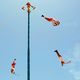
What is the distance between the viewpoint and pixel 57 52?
203 ft

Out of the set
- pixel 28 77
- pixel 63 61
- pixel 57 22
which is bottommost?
pixel 28 77

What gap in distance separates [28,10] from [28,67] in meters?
11.5

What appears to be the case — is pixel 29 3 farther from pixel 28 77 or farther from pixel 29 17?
pixel 28 77

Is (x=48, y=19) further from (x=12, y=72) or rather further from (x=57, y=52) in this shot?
(x=12, y=72)

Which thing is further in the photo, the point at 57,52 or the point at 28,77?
the point at 57,52

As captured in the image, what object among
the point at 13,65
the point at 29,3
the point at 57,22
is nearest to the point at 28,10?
the point at 29,3

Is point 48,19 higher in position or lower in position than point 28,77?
higher

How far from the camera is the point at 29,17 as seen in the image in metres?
62.8

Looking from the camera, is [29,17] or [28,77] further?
[29,17]

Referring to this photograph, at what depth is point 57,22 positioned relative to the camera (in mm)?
62969

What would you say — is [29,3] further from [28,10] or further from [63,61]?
[63,61]

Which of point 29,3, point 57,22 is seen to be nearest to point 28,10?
point 29,3

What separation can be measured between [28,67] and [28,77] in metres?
1.74

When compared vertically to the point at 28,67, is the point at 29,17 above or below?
above
